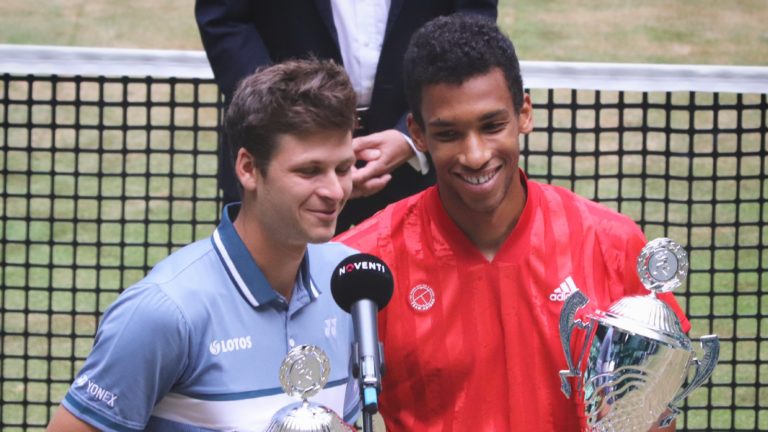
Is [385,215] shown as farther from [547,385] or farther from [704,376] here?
[704,376]

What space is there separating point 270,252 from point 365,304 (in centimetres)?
58

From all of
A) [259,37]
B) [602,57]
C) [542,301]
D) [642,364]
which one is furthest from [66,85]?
[642,364]

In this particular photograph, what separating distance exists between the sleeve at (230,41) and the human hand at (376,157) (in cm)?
35

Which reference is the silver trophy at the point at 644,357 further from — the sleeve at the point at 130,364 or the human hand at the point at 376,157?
the human hand at the point at 376,157

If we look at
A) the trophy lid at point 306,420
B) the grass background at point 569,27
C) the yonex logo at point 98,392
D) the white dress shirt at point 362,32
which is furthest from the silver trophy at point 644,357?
the grass background at point 569,27

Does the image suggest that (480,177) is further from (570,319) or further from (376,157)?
(570,319)

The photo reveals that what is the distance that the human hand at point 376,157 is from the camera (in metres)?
3.80

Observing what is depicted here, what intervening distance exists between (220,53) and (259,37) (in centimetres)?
12

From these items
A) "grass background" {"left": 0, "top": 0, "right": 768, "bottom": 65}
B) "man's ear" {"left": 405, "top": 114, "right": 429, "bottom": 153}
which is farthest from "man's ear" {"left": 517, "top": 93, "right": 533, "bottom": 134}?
"grass background" {"left": 0, "top": 0, "right": 768, "bottom": 65}

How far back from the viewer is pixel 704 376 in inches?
106

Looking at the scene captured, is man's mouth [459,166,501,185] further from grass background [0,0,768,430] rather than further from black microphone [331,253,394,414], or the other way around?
grass background [0,0,768,430]

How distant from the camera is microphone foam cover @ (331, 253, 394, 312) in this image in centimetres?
262

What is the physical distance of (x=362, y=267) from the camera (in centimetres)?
265

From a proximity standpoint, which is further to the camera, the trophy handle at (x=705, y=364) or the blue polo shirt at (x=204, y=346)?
the blue polo shirt at (x=204, y=346)
